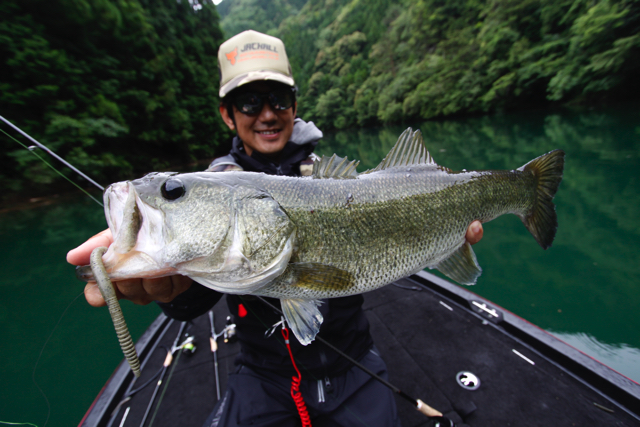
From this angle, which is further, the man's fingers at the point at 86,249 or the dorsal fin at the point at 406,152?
the dorsal fin at the point at 406,152

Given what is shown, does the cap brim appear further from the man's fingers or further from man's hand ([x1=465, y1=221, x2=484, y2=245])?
man's hand ([x1=465, y1=221, x2=484, y2=245])

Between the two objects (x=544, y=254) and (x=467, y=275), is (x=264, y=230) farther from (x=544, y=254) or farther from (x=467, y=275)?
(x=544, y=254)

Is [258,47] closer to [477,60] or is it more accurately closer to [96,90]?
[96,90]

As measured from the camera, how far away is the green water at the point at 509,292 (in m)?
3.61

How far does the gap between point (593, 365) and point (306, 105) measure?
189 ft

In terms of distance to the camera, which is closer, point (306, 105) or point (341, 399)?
point (341, 399)

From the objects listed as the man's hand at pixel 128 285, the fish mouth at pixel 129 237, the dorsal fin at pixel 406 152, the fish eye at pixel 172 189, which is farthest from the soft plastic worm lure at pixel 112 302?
the dorsal fin at pixel 406 152

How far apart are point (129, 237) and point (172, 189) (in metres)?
0.25

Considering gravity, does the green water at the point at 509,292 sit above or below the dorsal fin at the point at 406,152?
below

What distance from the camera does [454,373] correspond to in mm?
2424

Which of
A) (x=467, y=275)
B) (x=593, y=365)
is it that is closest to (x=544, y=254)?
(x=593, y=365)

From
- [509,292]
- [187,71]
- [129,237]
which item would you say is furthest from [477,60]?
[129,237]

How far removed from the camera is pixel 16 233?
9602 mm

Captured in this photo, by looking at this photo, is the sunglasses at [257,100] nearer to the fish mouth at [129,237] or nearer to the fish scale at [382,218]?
the fish scale at [382,218]
